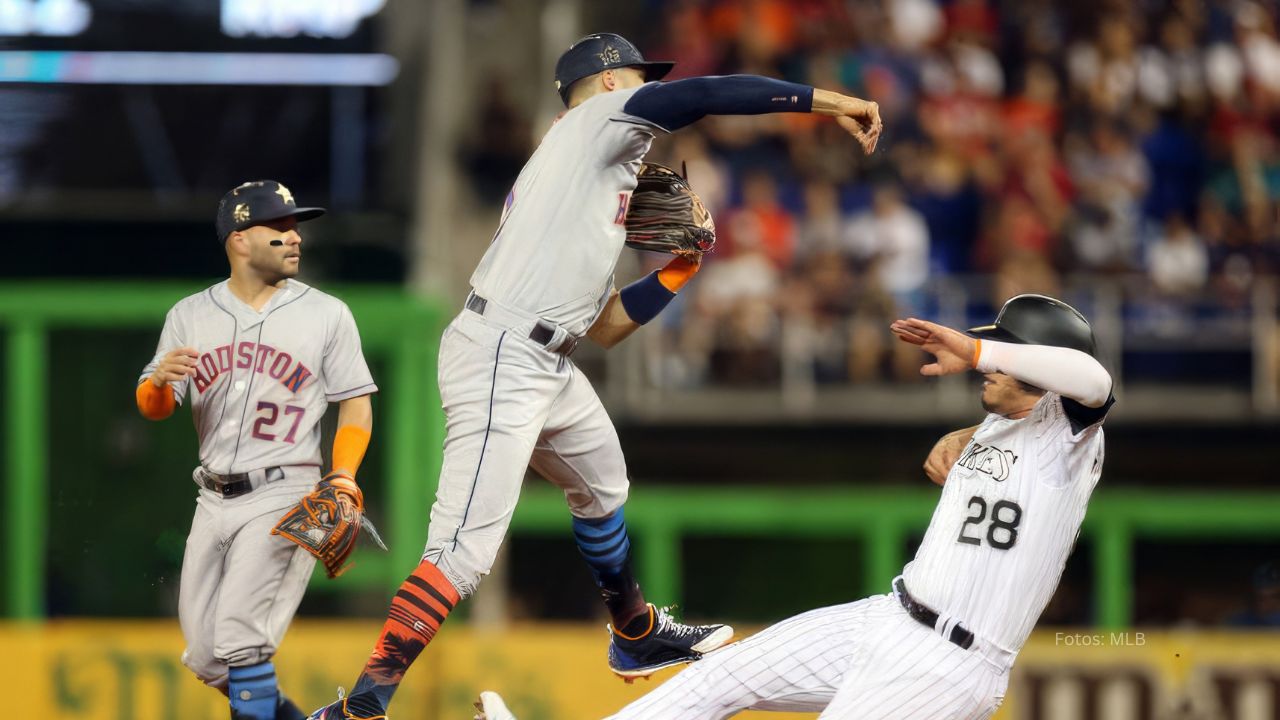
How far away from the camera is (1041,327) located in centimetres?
479

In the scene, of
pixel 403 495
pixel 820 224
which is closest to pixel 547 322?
pixel 403 495

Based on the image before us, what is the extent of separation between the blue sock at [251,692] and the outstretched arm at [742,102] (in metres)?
2.02

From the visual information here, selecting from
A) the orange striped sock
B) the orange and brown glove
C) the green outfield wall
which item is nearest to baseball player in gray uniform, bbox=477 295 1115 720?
the orange striped sock

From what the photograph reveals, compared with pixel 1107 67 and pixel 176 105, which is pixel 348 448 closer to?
pixel 176 105

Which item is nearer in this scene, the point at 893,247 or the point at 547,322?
the point at 547,322

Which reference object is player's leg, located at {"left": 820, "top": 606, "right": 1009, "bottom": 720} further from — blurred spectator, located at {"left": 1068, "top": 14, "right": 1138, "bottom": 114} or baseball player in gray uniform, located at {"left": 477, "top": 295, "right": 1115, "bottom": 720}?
blurred spectator, located at {"left": 1068, "top": 14, "right": 1138, "bottom": 114}

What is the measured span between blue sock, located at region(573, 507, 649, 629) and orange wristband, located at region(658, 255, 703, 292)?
760 millimetres

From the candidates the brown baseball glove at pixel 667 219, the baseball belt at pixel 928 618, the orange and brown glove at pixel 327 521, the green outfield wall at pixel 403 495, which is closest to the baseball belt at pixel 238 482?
the orange and brown glove at pixel 327 521

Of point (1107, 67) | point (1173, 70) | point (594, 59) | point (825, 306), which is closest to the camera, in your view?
point (594, 59)

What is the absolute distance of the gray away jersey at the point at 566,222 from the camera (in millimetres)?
5055

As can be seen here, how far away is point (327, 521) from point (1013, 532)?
1990mm

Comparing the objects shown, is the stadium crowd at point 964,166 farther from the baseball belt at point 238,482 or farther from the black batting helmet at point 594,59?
the baseball belt at point 238,482

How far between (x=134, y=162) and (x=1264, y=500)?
8144 millimetres

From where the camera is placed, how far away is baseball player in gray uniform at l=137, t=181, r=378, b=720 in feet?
16.5
